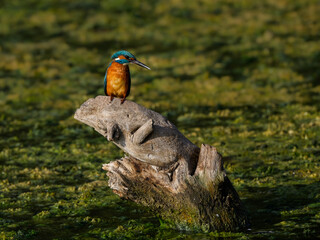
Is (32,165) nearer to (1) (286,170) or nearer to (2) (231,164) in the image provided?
(2) (231,164)

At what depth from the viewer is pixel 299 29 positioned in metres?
17.2

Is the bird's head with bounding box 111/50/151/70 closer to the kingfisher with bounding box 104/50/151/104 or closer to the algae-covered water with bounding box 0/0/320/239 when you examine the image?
the kingfisher with bounding box 104/50/151/104

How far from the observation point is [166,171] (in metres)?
6.95

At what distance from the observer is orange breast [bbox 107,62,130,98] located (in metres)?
7.31

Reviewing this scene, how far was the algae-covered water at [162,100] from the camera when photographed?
780 cm

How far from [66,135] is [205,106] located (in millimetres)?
2963

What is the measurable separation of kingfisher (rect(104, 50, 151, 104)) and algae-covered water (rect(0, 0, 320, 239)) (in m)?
1.56

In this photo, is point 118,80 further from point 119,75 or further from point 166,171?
point 166,171

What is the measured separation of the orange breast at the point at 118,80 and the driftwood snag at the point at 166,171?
26cm

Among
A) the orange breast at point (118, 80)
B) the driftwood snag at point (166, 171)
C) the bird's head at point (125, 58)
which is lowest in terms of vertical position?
the driftwood snag at point (166, 171)

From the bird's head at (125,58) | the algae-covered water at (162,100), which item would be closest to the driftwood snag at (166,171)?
the algae-covered water at (162,100)

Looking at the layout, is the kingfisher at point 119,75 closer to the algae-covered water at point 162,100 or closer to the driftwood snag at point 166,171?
the driftwood snag at point 166,171

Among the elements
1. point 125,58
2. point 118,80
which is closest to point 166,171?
point 118,80

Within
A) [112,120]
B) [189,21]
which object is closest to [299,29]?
[189,21]
